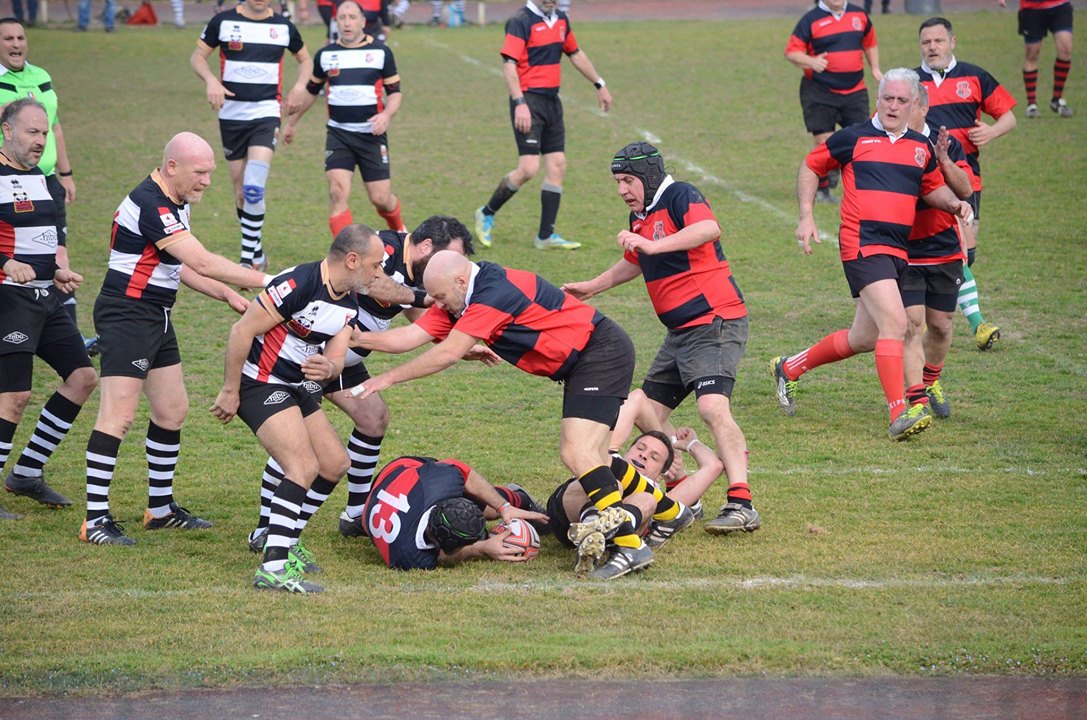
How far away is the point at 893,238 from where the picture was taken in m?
8.69

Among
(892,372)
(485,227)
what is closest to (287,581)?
(892,372)

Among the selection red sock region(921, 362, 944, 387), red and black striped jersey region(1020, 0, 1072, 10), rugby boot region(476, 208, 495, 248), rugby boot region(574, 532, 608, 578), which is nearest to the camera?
rugby boot region(574, 532, 608, 578)

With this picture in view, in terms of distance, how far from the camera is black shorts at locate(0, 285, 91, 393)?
24.3 feet

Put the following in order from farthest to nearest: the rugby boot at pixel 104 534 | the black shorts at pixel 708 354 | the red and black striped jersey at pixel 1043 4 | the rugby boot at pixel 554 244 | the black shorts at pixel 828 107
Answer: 1. the red and black striped jersey at pixel 1043 4
2. the black shorts at pixel 828 107
3. the rugby boot at pixel 554 244
4. the black shorts at pixel 708 354
5. the rugby boot at pixel 104 534

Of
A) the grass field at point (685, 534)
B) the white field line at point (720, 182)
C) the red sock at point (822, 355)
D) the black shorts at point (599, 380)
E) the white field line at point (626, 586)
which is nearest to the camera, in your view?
the grass field at point (685, 534)

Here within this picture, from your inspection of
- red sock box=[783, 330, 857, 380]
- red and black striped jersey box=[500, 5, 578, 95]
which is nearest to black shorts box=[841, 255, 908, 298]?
red sock box=[783, 330, 857, 380]

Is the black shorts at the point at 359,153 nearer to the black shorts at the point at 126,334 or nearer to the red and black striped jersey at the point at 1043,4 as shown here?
the black shorts at the point at 126,334

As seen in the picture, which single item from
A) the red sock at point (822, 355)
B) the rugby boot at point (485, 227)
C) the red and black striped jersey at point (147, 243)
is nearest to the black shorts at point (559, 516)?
the red and black striped jersey at point (147, 243)

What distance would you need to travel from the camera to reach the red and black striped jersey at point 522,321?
6.51 metres

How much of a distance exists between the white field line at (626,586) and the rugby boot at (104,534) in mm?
655

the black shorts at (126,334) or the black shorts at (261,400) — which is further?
the black shorts at (126,334)

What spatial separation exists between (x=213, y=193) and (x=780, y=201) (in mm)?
6895

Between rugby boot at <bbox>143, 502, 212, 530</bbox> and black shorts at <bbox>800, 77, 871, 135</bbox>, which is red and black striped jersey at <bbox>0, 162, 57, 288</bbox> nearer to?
rugby boot at <bbox>143, 502, 212, 530</bbox>

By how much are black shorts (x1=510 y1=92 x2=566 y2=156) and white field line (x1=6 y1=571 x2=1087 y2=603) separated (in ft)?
25.6
